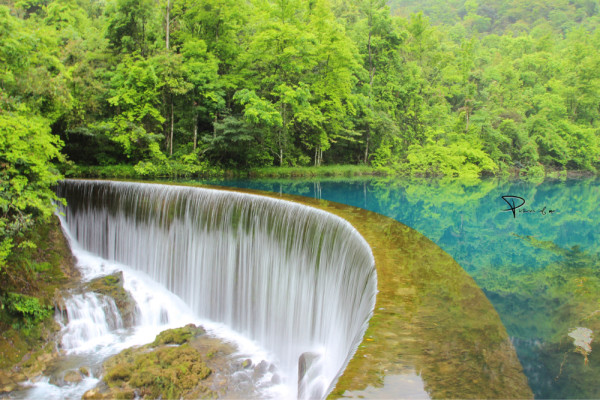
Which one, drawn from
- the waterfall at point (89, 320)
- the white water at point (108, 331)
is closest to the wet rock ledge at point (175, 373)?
the white water at point (108, 331)

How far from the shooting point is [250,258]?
884cm

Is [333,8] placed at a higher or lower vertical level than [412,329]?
higher

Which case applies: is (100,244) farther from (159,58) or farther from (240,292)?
(159,58)

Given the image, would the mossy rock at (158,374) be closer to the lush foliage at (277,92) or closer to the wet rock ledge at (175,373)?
the wet rock ledge at (175,373)

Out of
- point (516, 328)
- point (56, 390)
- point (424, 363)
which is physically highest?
point (424, 363)

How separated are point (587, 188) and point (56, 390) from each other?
77.6 ft

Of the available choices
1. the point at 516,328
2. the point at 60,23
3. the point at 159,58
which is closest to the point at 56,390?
the point at 516,328

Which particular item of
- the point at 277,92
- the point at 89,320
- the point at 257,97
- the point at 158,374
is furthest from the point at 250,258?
the point at 277,92

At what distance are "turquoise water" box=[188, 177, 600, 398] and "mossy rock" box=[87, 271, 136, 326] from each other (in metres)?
6.71

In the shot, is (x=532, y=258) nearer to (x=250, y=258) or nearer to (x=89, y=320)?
(x=250, y=258)

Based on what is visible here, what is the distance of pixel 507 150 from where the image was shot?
89.5 ft

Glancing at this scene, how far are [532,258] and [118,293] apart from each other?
29.6 ft

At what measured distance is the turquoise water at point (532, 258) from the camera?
360 cm

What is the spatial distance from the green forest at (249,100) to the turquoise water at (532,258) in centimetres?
713
